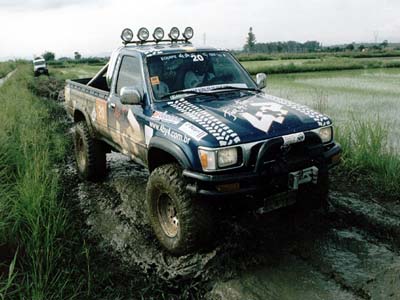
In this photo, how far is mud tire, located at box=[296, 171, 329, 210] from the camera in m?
4.08

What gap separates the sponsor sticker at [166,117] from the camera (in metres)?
3.58

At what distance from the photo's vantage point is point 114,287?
334 cm

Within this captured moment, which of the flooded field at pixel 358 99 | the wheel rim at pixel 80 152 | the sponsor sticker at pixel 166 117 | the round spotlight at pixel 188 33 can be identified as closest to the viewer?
the sponsor sticker at pixel 166 117

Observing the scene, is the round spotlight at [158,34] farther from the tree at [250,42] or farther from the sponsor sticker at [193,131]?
the tree at [250,42]

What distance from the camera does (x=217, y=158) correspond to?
3154 millimetres

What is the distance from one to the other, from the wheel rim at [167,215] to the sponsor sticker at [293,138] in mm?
1148

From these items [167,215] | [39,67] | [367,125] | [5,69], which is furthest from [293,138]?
[5,69]

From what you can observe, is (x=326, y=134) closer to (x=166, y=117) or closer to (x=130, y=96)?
(x=166, y=117)

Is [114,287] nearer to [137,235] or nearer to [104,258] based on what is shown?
[104,258]

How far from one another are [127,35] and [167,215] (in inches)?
96.5

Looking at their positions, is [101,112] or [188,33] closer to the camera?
[101,112]

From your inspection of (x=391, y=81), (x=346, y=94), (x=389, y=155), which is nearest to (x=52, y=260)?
(x=389, y=155)

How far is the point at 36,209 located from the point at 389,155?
4.20 m

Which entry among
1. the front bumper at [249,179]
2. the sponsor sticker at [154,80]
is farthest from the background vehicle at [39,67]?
the front bumper at [249,179]
